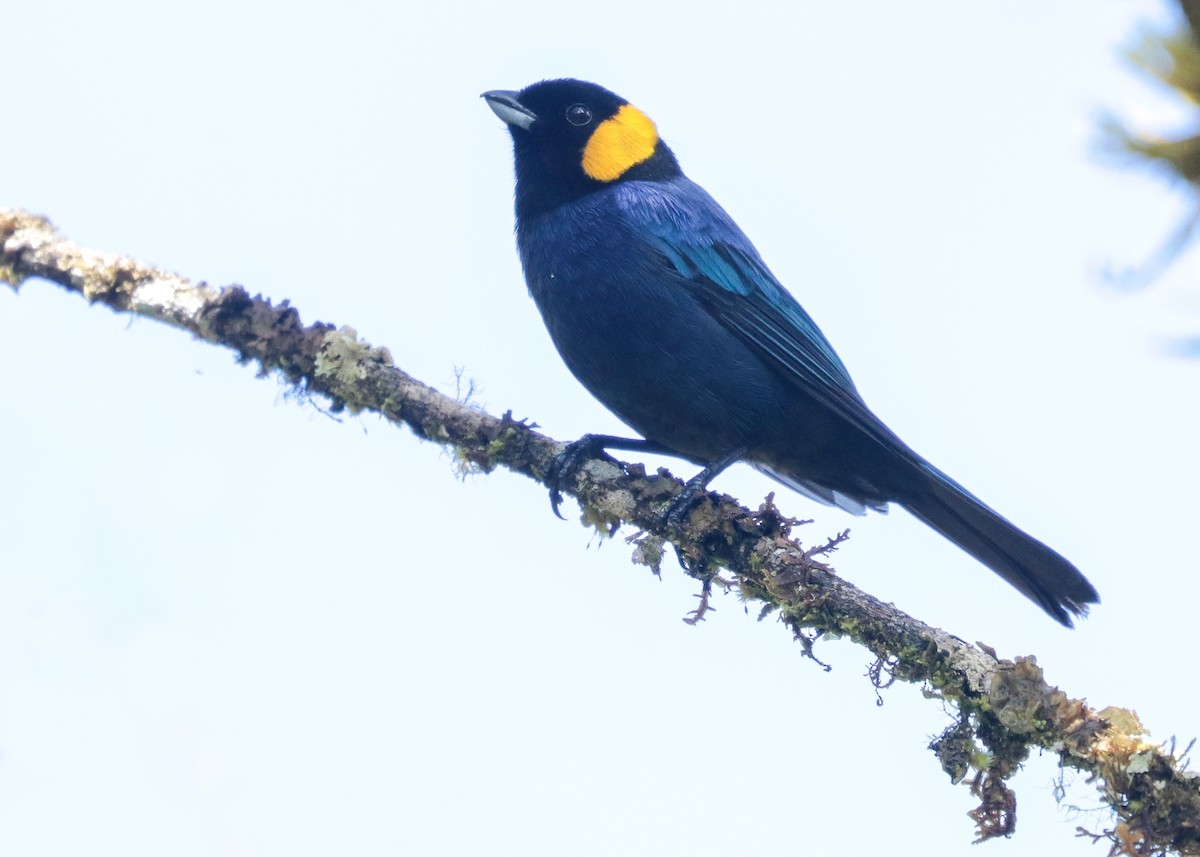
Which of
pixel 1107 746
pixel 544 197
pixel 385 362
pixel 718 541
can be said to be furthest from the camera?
pixel 544 197

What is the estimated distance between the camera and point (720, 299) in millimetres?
4840

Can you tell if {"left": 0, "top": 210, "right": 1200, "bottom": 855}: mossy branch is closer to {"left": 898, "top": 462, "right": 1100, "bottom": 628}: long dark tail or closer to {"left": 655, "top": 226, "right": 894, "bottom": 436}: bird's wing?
{"left": 655, "top": 226, "right": 894, "bottom": 436}: bird's wing

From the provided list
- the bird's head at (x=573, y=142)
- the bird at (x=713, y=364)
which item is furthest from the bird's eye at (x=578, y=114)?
the bird at (x=713, y=364)

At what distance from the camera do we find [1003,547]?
4461mm

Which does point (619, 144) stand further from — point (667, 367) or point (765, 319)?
point (667, 367)

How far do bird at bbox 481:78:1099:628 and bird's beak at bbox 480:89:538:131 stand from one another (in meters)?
0.49

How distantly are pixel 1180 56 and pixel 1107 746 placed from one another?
1.59 metres

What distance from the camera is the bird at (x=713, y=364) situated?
4.55 m

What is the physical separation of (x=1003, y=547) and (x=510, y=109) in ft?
9.57

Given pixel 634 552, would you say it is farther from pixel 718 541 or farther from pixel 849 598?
pixel 849 598

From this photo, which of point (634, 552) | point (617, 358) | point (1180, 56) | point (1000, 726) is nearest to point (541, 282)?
point (617, 358)

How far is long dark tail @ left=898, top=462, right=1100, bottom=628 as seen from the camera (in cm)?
432

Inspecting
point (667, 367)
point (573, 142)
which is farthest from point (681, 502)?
point (573, 142)

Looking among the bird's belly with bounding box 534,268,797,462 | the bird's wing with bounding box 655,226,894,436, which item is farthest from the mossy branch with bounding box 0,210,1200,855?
the bird's wing with bounding box 655,226,894,436
